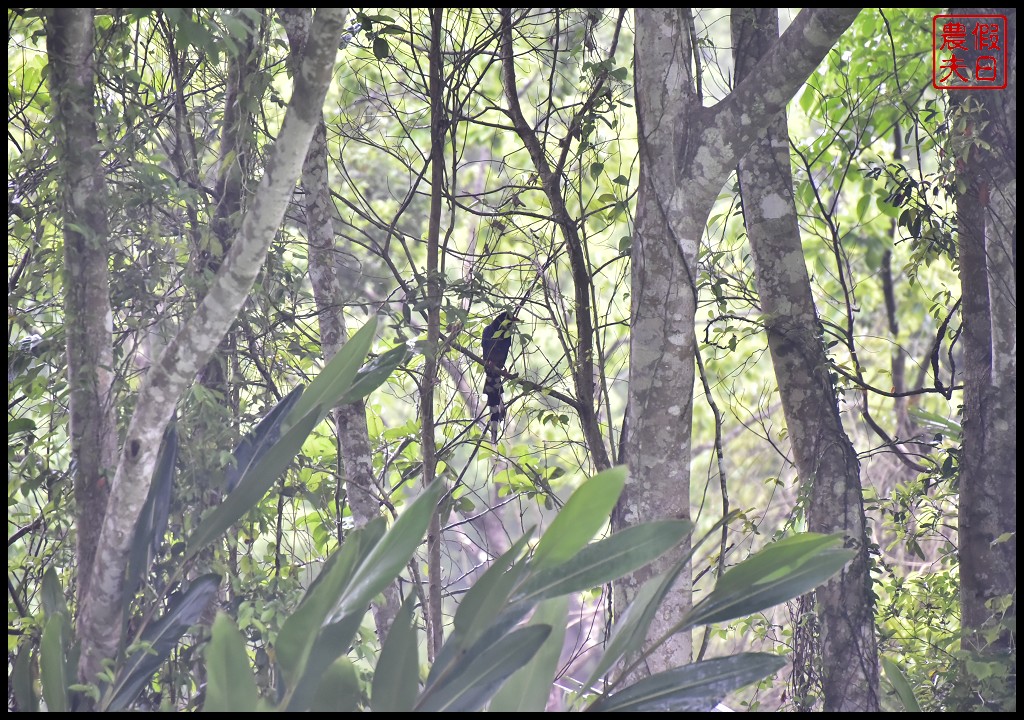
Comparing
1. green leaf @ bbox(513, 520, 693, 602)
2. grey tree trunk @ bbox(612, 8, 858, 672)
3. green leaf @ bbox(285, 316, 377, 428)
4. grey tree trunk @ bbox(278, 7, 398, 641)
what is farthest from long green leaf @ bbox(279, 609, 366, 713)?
grey tree trunk @ bbox(278, 7, 398, 641)

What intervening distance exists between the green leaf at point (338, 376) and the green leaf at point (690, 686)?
70 centimetres

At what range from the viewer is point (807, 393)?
2.32m

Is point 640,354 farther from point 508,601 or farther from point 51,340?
point 51,340

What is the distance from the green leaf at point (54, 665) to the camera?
1352mm

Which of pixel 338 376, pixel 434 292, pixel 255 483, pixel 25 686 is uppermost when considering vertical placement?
pixel 434 292

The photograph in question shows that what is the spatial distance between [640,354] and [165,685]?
1.31 m

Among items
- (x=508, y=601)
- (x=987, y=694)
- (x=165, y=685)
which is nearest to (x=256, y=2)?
(x=508, y=601)

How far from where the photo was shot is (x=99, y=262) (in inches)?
65.6

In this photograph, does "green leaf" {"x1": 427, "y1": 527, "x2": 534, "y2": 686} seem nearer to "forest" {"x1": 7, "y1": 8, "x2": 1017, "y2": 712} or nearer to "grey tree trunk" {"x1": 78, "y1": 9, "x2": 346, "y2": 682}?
"forest" {"x1": 7, "y1": 8, "x2": 1017, "y2": 712}

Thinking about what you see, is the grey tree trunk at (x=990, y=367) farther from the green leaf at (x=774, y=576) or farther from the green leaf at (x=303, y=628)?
the green leaf at (x=303, y=628)

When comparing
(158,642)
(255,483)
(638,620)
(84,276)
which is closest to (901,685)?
(638,620)

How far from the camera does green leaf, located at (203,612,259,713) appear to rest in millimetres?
1121

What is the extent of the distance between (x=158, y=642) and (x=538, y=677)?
69 cm

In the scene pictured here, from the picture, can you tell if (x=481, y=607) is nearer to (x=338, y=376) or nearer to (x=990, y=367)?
(x=338, y=376)
